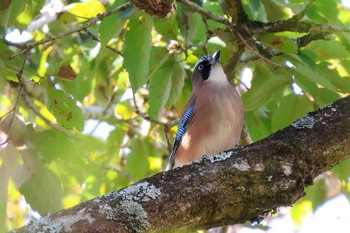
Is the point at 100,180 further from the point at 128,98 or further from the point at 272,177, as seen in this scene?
the point at 272,177

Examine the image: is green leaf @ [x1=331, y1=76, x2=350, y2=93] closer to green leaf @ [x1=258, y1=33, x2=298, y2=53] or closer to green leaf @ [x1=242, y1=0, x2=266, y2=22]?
green leaf @ [x1=258, y1=33, x2=298, y2=53]

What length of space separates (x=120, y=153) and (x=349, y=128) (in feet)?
13.8

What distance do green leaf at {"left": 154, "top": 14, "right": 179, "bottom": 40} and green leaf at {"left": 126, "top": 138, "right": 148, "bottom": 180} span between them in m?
1.94

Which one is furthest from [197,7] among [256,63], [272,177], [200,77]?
[200,77]

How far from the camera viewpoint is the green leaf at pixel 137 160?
6008mm

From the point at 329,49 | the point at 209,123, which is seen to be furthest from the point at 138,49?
the point at 209,123

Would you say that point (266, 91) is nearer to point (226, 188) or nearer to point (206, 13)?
point (206, 13)

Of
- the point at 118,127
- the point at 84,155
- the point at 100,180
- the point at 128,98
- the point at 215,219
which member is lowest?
the point at 215,219

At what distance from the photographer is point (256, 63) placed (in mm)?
4570

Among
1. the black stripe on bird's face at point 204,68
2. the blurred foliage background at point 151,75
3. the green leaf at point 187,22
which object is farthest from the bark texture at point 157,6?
the black stripe on bird's face at point 204,68

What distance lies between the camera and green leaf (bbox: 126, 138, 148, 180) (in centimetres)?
601

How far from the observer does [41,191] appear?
12.2 feet

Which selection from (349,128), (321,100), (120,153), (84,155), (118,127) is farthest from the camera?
(120,153)

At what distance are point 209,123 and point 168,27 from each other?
1192 mm
